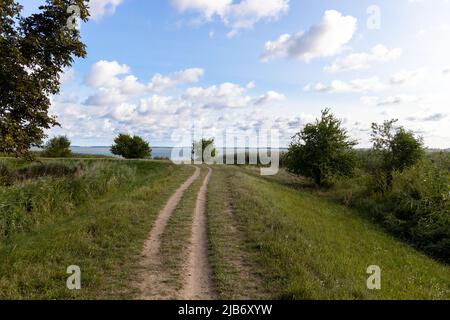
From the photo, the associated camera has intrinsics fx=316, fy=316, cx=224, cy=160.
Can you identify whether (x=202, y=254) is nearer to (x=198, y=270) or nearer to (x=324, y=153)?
(x=198, y=270)

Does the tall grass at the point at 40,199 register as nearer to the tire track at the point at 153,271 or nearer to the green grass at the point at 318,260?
the tire track at the point at 153,271

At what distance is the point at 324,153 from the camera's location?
1109 inches

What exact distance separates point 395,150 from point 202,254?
971 inches

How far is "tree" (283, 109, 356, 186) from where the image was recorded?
28141 millimetres

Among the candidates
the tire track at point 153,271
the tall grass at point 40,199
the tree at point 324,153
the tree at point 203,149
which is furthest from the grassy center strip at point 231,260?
the tree at point 203,149

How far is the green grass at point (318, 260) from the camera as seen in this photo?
251 inches

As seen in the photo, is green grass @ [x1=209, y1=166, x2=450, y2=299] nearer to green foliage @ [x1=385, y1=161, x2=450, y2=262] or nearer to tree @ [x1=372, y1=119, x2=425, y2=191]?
green foliage @ [x1=385, y1=161, x2=450, y2=262]

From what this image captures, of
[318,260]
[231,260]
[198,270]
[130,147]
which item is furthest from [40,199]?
[130,147]

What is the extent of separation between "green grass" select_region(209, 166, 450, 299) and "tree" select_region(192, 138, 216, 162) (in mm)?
52971

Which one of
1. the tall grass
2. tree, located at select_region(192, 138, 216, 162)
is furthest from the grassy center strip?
tree, located at select_region(192, 138, 216, 162)

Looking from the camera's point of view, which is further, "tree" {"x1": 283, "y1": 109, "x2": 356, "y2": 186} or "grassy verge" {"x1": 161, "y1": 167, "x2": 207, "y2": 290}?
"tree" {"x1": 283, "y1": 109, "x2": 356, "y2": 186}
